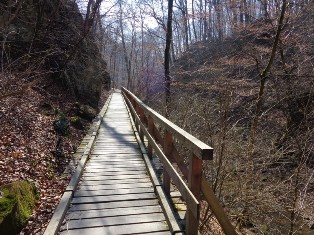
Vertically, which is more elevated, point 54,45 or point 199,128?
point 54,45

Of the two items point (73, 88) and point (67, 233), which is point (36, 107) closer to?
point (73, 88)

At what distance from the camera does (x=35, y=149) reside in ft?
24.0

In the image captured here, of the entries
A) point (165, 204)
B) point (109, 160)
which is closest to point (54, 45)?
point (109, 160)

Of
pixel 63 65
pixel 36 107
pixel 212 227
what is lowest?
pixel 212 227

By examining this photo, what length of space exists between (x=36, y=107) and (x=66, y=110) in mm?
2103

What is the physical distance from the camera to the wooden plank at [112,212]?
4.58 m

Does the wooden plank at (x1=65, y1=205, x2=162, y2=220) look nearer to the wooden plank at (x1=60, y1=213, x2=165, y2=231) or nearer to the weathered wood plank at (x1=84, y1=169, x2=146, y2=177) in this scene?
the wooden plank at (x1=60, y1=213, x2=165, y2=231)

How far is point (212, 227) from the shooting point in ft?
20.3

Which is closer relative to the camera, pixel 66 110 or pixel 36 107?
pixel 36 107

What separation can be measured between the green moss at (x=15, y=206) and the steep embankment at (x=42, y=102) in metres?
0.17

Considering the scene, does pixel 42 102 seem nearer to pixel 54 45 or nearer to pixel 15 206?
pixel 54 45

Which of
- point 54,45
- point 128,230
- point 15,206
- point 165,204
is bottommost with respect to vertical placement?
point 128,230

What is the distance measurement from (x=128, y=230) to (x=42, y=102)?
8.07 meters

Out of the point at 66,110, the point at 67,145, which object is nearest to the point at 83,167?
the point at 67,145
